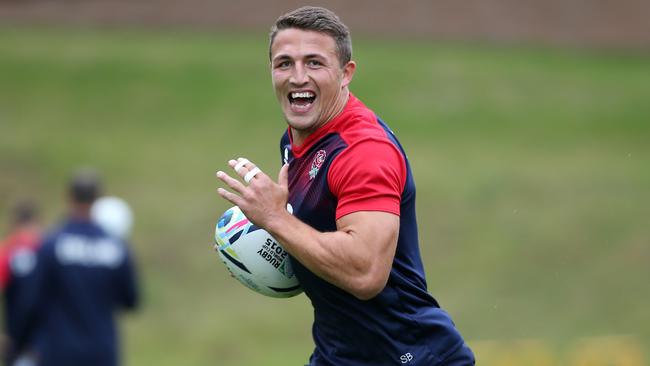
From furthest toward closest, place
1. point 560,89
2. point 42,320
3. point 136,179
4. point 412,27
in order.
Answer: point 412,27 → point 560,89 → point 136,179 → point 42,320

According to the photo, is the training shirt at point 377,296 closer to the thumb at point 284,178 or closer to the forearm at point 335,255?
the thumb at point 284,178

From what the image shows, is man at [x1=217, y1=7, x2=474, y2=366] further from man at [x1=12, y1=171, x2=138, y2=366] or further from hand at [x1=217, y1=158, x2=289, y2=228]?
man at [x1=12, y1=171, x2=138, y2=366]

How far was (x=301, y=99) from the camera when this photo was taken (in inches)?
191

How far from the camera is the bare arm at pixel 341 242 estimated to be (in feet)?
14.3

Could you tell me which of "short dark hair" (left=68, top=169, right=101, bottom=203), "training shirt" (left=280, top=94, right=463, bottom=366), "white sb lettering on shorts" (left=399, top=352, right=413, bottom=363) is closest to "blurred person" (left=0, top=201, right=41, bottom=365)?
"short dark hair" (left=68, top=169, right=101, bottom=203)

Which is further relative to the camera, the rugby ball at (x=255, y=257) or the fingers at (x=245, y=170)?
the rugby ball at (x=255, y=257)

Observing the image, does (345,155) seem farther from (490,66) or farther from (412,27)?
(412,27)

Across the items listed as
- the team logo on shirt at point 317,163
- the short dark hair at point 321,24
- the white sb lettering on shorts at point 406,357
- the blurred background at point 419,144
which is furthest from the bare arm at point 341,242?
the blurred background at point 419,144

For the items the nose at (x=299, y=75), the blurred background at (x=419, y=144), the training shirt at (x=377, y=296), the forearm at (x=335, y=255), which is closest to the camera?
the forearm at (x=335, y=255)

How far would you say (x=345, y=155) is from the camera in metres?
4.57

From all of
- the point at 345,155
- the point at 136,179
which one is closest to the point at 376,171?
the point at 345,155

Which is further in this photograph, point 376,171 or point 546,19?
point 546,19

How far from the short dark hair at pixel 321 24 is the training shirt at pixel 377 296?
0.22 m

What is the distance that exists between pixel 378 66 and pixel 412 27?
267 cm
